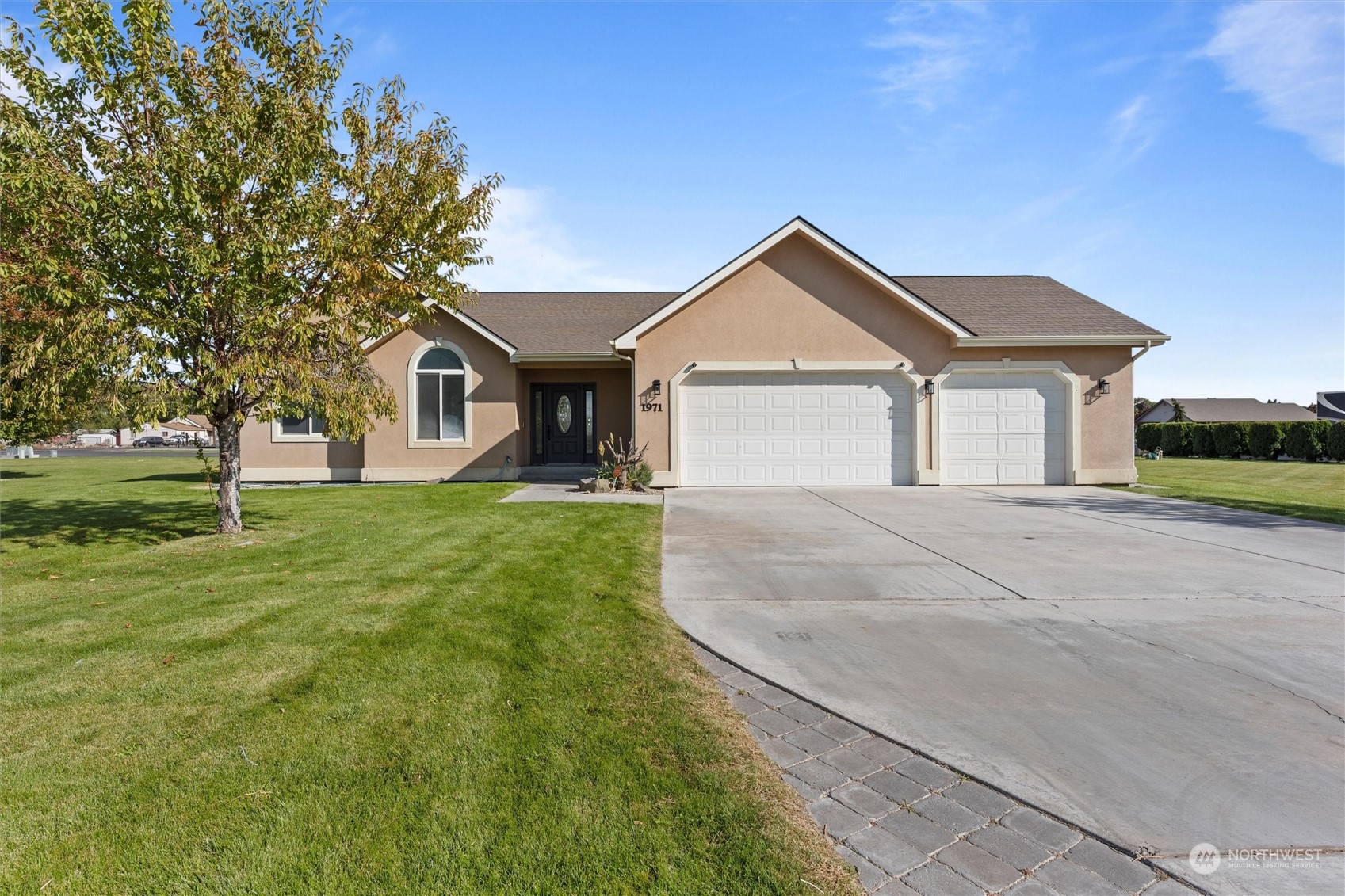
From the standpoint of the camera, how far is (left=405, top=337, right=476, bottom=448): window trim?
53.2 feet

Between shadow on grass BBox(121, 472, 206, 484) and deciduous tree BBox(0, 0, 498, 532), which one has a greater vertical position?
deciduous tree BBox(0, 0, 498, 532)

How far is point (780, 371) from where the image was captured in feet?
49.0

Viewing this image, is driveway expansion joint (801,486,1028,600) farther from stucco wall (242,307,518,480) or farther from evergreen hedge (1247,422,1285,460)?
evergreen hedge (1247,422,1285,460)

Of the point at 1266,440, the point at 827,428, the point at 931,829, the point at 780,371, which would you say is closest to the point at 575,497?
the point at 780,371

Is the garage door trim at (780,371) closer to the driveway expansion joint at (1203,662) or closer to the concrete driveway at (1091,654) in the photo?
the concrete driveway at (1091,654)

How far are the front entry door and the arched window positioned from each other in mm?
2132

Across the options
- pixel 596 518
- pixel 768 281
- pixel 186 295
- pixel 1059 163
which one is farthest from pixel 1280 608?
pixel 186 295

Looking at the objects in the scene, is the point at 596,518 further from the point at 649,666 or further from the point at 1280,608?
the point at 1280,608

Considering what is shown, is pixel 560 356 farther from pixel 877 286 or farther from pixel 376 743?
pixel 376 743

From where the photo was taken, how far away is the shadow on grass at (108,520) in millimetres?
9016

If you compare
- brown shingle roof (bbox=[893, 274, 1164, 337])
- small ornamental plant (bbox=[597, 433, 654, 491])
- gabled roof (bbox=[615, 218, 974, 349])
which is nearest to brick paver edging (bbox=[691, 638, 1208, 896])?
small ornamental plant (bbox=[597, 433, 654, 491])

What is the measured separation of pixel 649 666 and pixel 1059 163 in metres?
12.4


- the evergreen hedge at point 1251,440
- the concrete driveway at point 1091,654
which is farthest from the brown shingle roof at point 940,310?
the evergreen hedge at point 1251,440

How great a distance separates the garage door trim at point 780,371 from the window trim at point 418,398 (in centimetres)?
518
